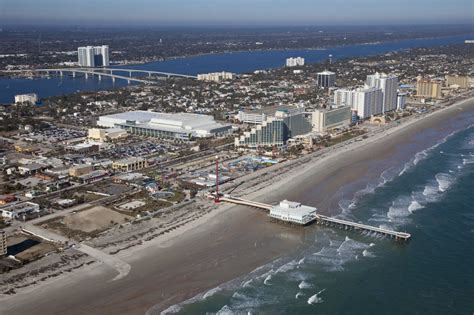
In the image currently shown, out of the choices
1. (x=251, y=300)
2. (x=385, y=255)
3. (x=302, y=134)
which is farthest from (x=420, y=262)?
(x=302, y=134)

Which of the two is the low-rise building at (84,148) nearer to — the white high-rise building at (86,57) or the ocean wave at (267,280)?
the ocean wave at (267,280)

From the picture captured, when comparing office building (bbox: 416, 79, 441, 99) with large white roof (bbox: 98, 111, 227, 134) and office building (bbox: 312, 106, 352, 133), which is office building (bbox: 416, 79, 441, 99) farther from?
large white roof (bbox: 98, 111, 227, 134)

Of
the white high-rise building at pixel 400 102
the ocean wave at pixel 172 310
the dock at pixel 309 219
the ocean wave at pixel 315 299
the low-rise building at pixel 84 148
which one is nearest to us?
the ocean wave at pixel 172 310

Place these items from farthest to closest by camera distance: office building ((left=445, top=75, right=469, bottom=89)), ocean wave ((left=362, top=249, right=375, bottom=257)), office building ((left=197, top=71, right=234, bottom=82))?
1. office building ((left=197, top=71, right=234, bottom=82))
2. office building ((left=445, top=75, right=469, bottom=89))
3. ocean wave ((left=362, top=249, right=375, bottom=257))

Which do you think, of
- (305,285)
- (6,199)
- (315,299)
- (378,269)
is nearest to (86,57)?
(6,199)

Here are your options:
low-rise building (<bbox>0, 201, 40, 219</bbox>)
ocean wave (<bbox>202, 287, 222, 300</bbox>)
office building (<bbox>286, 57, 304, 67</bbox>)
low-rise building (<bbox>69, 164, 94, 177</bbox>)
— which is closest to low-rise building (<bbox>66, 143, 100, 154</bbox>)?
low-rise building (<bbox>69, 164, 94, 177</bbox>)

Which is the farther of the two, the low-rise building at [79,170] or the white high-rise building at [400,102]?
the white high-rise building at [400,102]

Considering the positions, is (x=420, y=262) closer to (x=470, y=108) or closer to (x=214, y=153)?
(x=214, y=153)

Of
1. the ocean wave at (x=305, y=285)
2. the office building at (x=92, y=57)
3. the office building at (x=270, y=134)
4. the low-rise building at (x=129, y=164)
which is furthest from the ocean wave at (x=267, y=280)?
the office building at (x=92, y=57)
